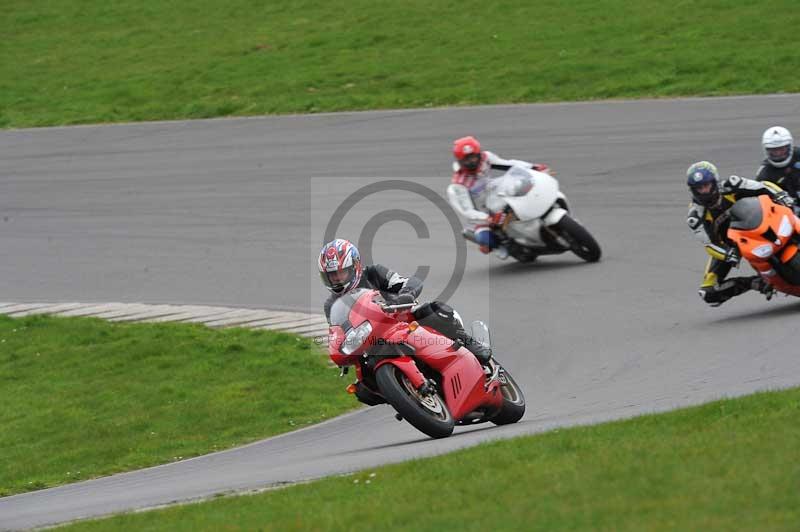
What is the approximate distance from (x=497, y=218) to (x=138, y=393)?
5.50 metres

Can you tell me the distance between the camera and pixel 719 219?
13.8m

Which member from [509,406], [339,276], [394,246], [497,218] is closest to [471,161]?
[497,218]

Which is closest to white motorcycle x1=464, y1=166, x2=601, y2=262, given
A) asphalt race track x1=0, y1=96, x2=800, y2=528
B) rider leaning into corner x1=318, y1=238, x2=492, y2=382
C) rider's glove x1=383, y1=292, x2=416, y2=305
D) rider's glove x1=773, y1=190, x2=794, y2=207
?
asphalt race track x1=0, y1=96, x2=800, y2=528

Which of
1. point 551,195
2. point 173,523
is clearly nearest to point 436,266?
point 551,195

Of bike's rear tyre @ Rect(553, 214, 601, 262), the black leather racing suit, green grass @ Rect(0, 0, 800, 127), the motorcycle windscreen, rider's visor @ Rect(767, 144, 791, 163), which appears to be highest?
rider's visor @ Rect(767, 144, 791, 163)

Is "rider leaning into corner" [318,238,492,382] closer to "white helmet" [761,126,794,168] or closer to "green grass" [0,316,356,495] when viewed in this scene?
"green grass" [0,316,356,495]

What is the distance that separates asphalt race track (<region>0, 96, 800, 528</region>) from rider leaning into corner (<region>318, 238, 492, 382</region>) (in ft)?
2.52

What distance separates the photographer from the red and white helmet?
34.0 feet

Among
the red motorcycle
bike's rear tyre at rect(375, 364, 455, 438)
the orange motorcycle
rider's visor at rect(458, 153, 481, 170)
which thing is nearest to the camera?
bike's rear tyre at rect(375, 364, 455, 438)

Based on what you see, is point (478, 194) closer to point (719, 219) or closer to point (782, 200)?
point (719, 219)

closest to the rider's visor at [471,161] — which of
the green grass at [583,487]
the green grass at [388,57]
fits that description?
the green grass at [583,487]

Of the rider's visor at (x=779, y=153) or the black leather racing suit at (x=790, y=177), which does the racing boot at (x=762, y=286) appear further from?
the rider's visor at (x=779, y=153)

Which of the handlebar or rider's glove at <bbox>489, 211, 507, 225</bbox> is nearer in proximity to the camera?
the handlebar
